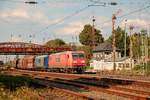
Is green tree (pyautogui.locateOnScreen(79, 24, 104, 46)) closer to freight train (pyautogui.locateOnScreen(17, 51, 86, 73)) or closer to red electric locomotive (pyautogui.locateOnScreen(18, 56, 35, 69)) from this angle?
red electric locomotive (pyautogui.locateOnScreen(18, 56, 35, 69))

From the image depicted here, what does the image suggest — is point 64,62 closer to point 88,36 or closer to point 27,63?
point 27,63

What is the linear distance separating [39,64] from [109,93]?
53.5 m

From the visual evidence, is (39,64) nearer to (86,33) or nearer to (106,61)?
(106,61)

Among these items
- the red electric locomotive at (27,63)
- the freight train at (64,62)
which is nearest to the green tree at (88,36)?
the red electric locomotive at (27,63)

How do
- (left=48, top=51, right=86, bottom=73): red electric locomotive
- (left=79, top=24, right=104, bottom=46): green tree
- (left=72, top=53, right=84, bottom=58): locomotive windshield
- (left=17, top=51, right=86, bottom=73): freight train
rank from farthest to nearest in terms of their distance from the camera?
(left=79, top=24, right=104, bottom=46): green tree → (left=72, top=53, right=84, bottom=58): locomotive windshield → (left=17, top=51, right=86, bottom=73): freight train → (left=48, top=51, right=86, bottom=73): red electric locomotive

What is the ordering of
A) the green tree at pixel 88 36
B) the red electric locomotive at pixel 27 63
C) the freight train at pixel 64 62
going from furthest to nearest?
the green tree at pixel 88 36 < the red electric locomotive at pixel 27 63 < the freight train at pixel 64 62

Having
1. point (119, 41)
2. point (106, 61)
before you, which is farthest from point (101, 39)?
point (106, 61)

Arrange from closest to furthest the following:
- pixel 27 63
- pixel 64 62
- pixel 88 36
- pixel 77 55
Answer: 1. pixel 77 55
2. pixel 64 62
3. pixel 27 63
4. pixel 88 36

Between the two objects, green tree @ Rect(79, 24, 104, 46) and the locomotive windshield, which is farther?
green tree @ Rect(79, 24, 104, 46)

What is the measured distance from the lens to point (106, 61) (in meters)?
73.9

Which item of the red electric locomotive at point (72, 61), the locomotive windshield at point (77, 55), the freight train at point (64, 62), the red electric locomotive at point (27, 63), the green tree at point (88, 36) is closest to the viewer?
the red electric locomotive at point (72, 61)

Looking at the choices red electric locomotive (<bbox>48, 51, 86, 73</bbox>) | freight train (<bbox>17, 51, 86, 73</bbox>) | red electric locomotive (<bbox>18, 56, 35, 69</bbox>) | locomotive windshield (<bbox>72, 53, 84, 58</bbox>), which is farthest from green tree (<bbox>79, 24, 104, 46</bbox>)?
locomotive windshield (<bbox>72, 53, 84, 58</bbox>)

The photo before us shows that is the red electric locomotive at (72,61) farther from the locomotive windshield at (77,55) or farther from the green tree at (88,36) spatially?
the green tree at (88,36)

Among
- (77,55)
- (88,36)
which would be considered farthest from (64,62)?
(88,36)
